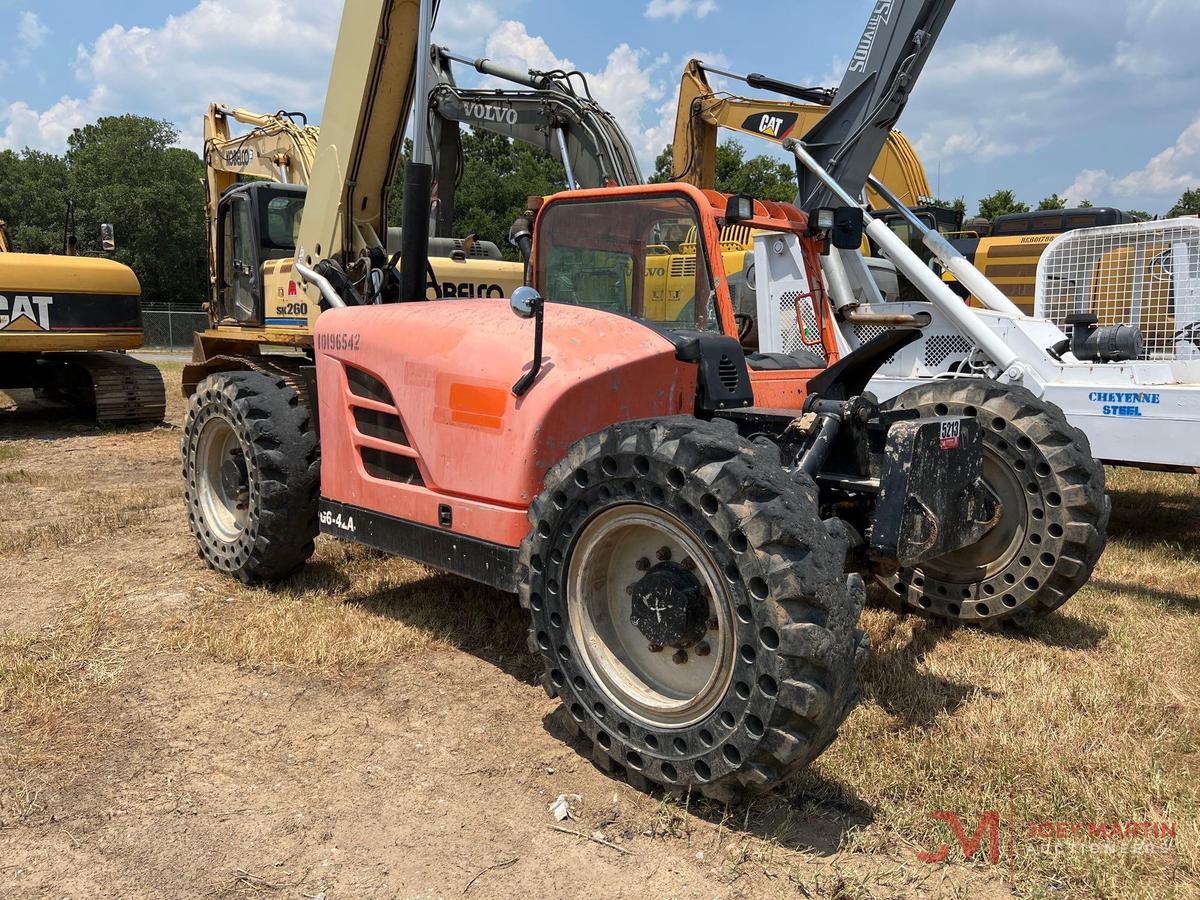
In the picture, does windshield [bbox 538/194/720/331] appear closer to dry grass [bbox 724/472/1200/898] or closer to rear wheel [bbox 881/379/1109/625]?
rear wheel [bbox 881/379/1109/625]

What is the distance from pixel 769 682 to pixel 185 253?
4784cm

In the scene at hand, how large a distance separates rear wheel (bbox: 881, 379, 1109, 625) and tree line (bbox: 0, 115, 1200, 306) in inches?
1439

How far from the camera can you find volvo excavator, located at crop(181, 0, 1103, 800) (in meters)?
2.59

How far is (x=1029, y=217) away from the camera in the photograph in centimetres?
1095

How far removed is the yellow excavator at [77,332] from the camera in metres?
10.4

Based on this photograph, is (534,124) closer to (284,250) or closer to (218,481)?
(284,250)

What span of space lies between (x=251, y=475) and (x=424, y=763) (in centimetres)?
210

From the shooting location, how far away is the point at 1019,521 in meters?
4.34

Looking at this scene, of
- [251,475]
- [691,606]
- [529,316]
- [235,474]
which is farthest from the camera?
[235,474]

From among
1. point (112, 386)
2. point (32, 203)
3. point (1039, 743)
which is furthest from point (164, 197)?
point (1039, 743)

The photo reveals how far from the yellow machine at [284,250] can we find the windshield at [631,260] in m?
1.18

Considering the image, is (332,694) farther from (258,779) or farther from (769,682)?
(769,682)

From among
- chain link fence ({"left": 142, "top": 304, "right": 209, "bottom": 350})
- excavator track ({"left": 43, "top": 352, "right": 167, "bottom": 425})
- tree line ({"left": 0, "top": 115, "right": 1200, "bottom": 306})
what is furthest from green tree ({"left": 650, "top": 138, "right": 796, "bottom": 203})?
excavator track ({"left": 43, "top": 352, "right": 167, "bottom": 425})

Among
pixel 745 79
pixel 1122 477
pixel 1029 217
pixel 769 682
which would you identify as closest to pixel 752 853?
pixel 769 682
